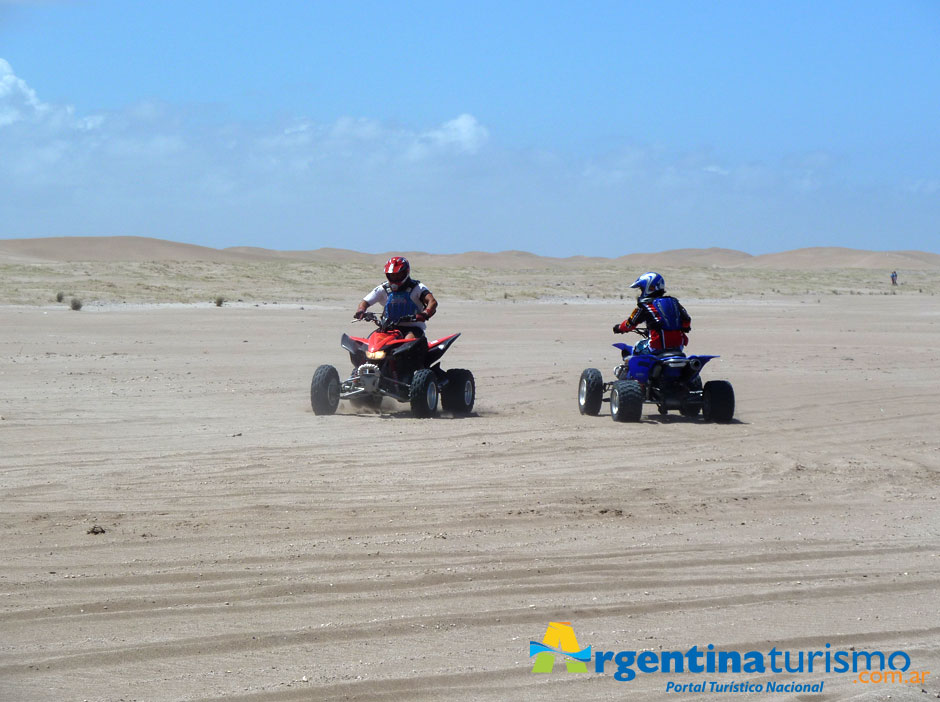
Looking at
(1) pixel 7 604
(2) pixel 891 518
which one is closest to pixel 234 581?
(1) pixel 7 604

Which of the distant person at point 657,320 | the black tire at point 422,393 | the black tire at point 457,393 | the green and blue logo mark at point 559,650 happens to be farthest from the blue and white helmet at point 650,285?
the green and blue logo mark at point 559,650

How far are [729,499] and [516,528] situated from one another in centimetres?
200

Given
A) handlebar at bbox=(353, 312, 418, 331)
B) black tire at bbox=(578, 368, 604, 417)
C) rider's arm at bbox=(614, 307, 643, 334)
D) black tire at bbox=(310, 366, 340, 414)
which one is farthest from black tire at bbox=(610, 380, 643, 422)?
black tire at bbox=(310, 366, 340, 414)

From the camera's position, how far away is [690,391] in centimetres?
1345

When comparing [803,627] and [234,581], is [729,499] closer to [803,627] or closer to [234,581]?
[803,627]

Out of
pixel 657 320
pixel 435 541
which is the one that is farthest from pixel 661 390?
pixel 435 541

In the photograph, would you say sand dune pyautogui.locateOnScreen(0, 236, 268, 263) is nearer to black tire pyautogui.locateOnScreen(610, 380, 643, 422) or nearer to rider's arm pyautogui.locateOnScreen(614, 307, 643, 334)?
rider's arm pyautogui.locateOnScreen(614, 307, 643, 334)

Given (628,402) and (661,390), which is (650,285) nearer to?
(661,390)

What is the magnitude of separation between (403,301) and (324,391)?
152cm

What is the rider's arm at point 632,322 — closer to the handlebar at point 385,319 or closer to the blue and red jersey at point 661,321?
the blue and red jersey at point 661,321

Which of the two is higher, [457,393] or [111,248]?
[111,248]

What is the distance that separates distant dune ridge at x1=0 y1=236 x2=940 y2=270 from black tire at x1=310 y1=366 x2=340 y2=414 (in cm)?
7413

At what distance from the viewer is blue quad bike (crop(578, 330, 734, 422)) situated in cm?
1281

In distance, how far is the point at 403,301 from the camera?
13.8 meters
